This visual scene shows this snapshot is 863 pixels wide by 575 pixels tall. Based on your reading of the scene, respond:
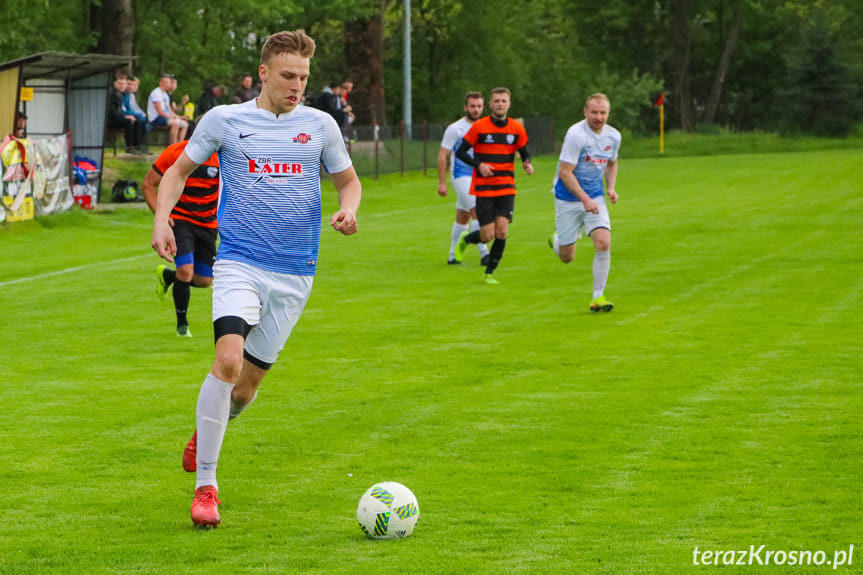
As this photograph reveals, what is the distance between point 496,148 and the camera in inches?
655

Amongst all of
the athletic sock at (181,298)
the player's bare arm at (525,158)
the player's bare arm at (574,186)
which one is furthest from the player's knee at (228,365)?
the player's bare arm at (525,158)

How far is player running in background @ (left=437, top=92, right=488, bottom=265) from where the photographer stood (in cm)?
1853

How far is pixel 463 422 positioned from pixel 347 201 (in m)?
2.32

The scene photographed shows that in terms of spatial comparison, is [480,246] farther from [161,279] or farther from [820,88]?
[820,88]

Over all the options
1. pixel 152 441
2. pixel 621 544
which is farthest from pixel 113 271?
pixel 621 544

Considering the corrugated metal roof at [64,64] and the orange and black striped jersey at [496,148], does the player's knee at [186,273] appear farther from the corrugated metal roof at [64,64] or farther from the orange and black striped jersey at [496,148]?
the corrugated metal roof at [64,64]

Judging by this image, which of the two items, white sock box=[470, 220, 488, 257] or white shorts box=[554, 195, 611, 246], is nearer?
white shorts box=[554, 195, 611, 246]

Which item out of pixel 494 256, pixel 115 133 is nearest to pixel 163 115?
pixel 115 133

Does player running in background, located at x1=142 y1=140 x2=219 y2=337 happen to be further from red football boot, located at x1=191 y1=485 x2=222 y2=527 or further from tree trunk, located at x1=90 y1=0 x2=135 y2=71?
tree trunk, located at x1=90 y1=0 x2=135 y2=71

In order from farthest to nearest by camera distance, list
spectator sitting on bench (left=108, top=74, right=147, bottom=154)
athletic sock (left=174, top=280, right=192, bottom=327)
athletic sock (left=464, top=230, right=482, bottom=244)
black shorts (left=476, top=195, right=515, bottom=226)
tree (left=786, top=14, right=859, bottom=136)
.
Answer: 1. tree (left=786, top=14, right=859, bottom=136)
2. spectator sitting on bench (left=108, top=74, right=147, bottom=154)
3. athletic sock (left=464, top=230, right=482, bottom=244)
4. black shorts (left=476, top=195, right=515, bottom=226)
5. athletic sock (left=174, top=280, right=192, bottom=327)

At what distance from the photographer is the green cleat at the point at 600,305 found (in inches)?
548

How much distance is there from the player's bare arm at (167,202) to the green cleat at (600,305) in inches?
314

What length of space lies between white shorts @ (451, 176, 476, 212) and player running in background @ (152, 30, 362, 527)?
39.5ft
